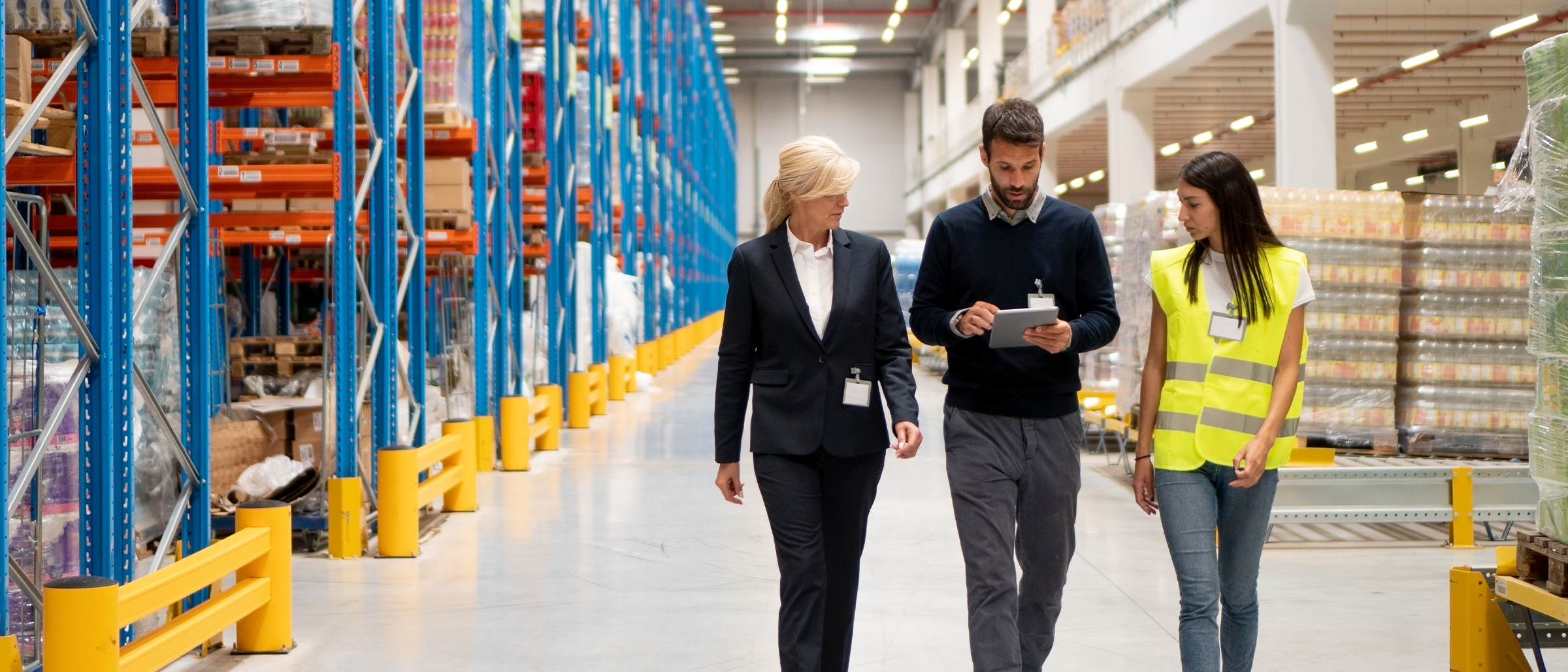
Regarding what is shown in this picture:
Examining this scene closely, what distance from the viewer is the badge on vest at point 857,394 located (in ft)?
11.3

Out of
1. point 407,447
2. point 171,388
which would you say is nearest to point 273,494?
point 407,447

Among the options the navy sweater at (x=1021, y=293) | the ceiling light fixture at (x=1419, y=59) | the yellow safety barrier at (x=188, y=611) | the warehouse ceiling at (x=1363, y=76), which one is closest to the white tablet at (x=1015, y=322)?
the navy sweater at (x=1021, y=293)

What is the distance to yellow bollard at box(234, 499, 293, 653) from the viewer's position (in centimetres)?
487

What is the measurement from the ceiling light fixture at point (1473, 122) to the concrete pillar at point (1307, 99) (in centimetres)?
1141

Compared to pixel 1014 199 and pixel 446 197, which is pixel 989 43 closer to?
pixel 446 197

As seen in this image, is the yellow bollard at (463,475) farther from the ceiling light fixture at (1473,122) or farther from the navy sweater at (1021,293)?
the ceiling light fixture at (1473,122)

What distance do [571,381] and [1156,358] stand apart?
1002 centimetres

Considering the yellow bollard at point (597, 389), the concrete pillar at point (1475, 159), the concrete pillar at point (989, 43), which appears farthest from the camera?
the concrete pillar at point (989, 43)

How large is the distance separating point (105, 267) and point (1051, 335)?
2.87m

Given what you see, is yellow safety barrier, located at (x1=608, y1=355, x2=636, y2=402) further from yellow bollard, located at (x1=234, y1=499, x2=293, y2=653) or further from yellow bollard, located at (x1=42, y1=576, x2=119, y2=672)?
yellow bollard, located at (x1=42, y1=576, x2=119, y2=672)

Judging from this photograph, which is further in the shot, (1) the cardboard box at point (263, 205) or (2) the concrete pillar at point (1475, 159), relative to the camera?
(2) the concrete pillar at point (1475, 159)

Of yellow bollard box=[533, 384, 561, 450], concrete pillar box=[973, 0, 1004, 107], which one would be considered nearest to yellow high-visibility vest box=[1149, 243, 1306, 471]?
yellow bollard box=[533, 384, 561, 450]

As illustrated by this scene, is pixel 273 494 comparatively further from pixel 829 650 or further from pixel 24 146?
pixel 829 650

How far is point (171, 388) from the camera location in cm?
596
